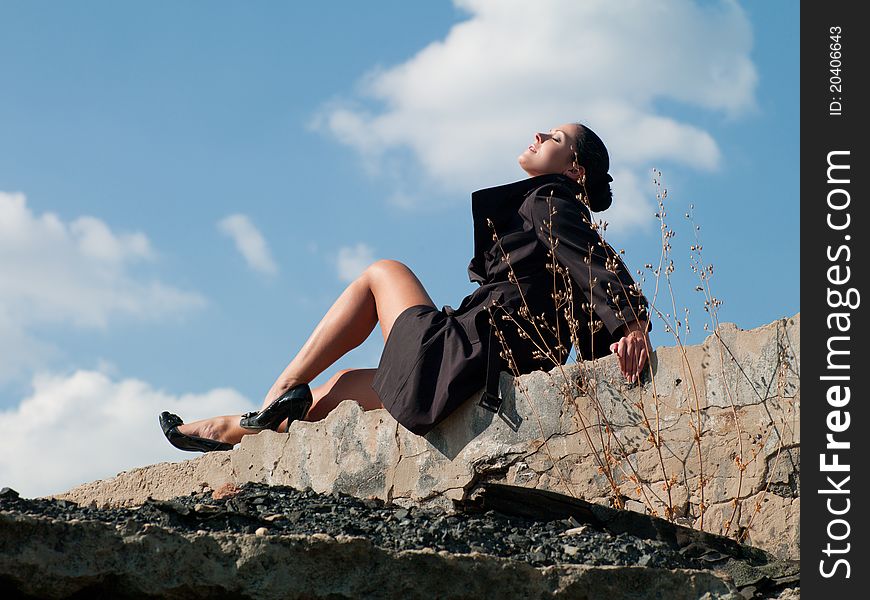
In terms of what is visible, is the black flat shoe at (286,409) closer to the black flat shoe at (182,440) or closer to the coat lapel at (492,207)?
the black flat shoe at (182,440)

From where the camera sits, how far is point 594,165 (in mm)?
5234

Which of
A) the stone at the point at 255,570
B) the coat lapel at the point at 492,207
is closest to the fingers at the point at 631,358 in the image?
the coat lapel at the point at 492,207

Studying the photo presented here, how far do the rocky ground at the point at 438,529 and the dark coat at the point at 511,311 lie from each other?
0.91 m

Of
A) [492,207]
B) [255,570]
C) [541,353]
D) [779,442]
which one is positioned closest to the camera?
[255,570]

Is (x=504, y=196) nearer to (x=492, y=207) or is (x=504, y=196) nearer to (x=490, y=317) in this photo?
(x=492, y=207)

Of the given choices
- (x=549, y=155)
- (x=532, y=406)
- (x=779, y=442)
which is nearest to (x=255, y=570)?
(x=532, y=406)

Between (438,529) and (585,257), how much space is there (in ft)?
5.61

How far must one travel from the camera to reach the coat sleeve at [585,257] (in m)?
4.43

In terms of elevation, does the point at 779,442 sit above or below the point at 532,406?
A: below

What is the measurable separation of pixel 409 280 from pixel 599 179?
0.96 metres

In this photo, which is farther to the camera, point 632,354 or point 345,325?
point 345,325
